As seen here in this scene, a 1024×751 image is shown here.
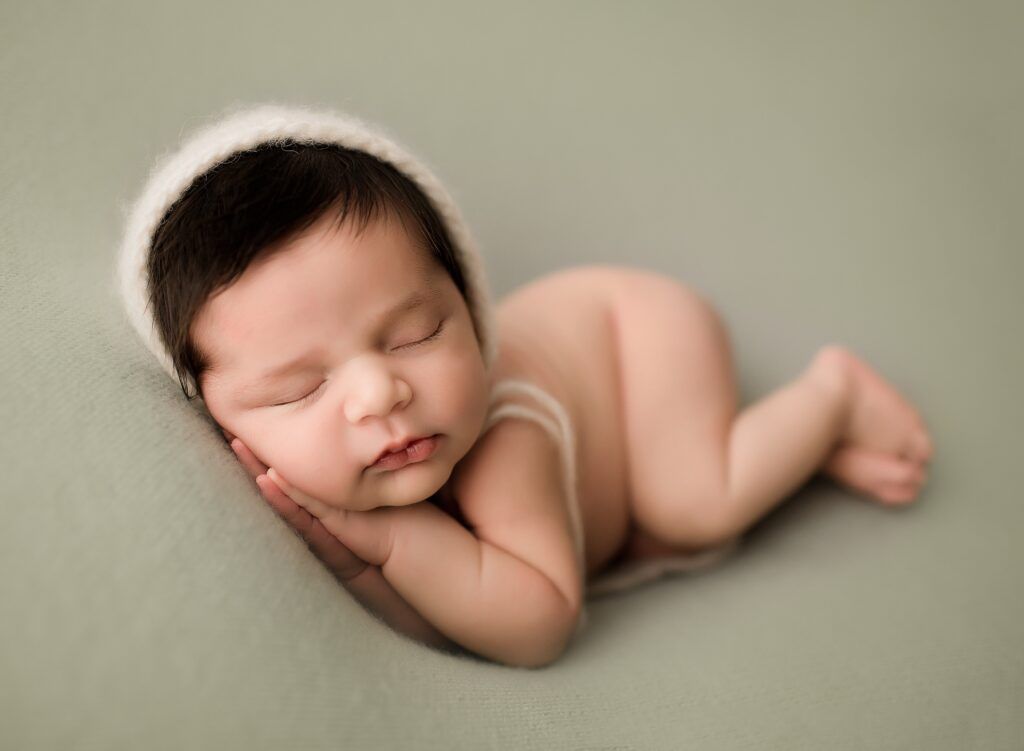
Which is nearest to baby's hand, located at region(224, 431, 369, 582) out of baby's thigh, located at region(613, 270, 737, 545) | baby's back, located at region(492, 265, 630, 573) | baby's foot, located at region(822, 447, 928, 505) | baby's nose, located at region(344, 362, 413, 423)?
baby's nose, located at region(344, 362, 413, 423)

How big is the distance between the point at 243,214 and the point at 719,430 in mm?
647

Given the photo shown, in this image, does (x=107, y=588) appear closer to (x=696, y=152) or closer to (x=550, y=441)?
(x=550, y=441)

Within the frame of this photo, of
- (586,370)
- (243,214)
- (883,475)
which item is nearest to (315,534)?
(243,214)

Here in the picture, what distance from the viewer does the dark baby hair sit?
71cm

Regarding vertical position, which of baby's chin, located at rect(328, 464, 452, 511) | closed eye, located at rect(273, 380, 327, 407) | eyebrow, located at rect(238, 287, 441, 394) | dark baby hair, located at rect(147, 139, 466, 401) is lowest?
baby's chin, located at rect(328, 464, 452, 511)

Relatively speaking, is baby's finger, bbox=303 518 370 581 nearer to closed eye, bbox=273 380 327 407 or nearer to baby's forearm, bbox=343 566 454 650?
baby's forearm, bbox=343 566 454 650

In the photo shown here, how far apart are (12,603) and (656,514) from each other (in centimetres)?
75

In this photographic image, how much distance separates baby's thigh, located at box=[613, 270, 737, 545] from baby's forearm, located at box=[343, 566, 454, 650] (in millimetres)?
369

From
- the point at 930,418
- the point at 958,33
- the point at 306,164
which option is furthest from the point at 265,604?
the point at 958,33

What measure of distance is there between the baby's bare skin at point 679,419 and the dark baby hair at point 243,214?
1.08ft

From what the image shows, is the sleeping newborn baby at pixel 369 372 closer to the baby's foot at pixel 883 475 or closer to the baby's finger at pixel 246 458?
the baby's finger at pixel 246 458

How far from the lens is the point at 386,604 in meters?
0.83

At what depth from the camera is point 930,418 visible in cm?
118

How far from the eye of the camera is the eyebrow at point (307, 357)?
73 centimetres
